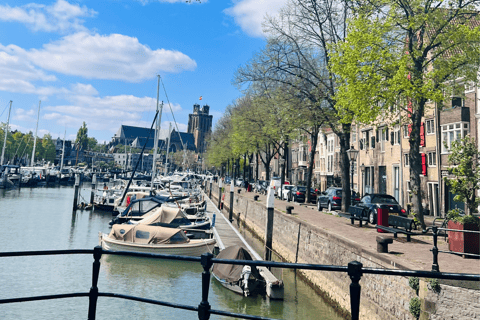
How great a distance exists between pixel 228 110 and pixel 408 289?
68075 mm

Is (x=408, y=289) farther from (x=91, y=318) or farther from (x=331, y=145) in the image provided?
(x=331, y=145)

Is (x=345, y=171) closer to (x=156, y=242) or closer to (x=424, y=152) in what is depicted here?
(x=424, y=152)

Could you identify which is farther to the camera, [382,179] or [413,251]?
[382,179]

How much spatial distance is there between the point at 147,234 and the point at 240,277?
27.6 ft

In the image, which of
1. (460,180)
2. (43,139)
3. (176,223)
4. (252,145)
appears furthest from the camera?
(43,139)

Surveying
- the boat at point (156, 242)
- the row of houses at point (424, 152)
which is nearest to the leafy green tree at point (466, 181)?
the row of houses at point (424, 152)

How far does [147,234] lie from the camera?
2288 cm

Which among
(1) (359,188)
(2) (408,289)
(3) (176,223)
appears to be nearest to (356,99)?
(2) (408,289)

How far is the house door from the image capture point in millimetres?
40472

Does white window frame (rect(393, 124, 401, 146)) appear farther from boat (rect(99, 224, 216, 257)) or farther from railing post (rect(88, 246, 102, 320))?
railing post (rect(88, 246, 102, 320))

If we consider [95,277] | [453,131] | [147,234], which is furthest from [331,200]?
[95,277]

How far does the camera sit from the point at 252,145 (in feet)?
176

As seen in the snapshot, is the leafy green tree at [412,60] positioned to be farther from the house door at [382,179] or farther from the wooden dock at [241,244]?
the house door at [382,179]

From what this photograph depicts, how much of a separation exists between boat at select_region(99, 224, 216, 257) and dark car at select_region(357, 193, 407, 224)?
901cm
